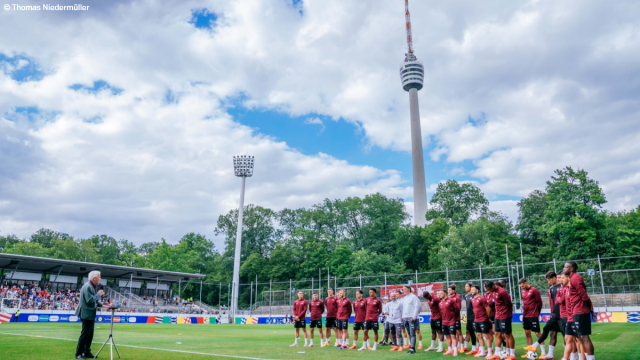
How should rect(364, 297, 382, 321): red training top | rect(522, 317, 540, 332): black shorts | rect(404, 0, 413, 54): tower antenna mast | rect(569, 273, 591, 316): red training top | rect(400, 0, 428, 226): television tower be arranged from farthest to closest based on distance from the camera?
rect(404, 0, 413, 54): tower antenna mast < rect(400, 0, 428, 226): television tower < rect(364, 297, 382, 321): red training top < rect(522, 317, 540, 332): black shorts < rect(569, 273, 591, 316): red training top

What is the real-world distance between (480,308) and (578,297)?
2968 mm

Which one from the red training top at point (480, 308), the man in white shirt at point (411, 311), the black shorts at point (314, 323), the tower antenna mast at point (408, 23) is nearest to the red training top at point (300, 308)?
the black shorts at point (314, 323)

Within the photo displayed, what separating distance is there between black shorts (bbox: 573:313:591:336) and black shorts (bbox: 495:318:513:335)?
6.63ft

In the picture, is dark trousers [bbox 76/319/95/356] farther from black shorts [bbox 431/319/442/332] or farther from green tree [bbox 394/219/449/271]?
green tree [bbox 394/219/449/271]

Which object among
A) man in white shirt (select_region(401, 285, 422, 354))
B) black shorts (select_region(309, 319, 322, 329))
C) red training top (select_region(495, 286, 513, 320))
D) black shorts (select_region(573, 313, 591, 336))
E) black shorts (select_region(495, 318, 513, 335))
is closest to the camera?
black shorts (select_region(573, 313, 591, 336))

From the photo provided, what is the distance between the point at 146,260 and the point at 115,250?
13.4 meters

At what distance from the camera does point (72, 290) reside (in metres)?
44.9

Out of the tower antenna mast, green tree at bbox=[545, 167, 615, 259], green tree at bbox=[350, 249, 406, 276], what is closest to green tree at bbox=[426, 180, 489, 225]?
green tree at bbox=[350, 249, 406, 276]

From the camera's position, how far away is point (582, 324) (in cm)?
754

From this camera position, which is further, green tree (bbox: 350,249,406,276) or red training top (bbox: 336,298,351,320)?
green tree (bbox: 350,249,406,276)

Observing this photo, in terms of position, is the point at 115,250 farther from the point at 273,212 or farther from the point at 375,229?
the point at 375,229

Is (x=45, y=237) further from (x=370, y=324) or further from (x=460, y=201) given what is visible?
(x=370, y=324)

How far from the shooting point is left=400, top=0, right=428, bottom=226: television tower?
79688mm

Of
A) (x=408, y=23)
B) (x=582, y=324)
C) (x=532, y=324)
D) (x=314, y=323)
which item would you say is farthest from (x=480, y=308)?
(x=408, y=23)
